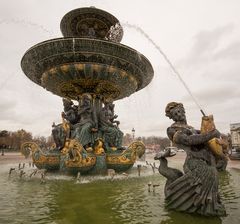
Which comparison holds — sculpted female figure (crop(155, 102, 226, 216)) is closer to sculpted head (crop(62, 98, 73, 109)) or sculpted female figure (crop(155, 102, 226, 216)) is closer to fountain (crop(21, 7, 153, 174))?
fountain (crop(21, 7, 153, 174))

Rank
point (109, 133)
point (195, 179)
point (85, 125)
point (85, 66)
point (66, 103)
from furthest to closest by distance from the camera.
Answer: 1. point (66, 103)
2. point (109, 133)
3. point (85, 125)
4. point (85, 66)
5. point (195, 179)

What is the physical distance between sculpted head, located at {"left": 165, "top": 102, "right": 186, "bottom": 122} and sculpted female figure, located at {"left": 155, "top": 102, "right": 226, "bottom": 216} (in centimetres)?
4

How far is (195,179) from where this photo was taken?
425cm

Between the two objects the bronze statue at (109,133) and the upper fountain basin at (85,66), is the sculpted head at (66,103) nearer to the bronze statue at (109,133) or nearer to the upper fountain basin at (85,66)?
the upper fountain basin at (85,66)

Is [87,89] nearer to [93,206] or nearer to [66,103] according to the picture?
[66,103]

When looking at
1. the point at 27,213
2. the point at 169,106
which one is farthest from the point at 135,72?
the point at 27,213

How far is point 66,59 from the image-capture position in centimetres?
1048

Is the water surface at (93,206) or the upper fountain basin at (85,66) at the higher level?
the upper fountain basin at (85,66)

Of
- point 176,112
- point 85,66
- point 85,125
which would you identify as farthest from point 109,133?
point 176,112

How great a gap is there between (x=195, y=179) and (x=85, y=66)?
7.56 m

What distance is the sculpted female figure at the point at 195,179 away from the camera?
410 centimetres

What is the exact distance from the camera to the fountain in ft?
32.5

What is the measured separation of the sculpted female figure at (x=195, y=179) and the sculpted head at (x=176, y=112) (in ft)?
0.13

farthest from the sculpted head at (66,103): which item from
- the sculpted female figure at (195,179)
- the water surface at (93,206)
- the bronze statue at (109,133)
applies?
the sculpted female figure at (195,179)
